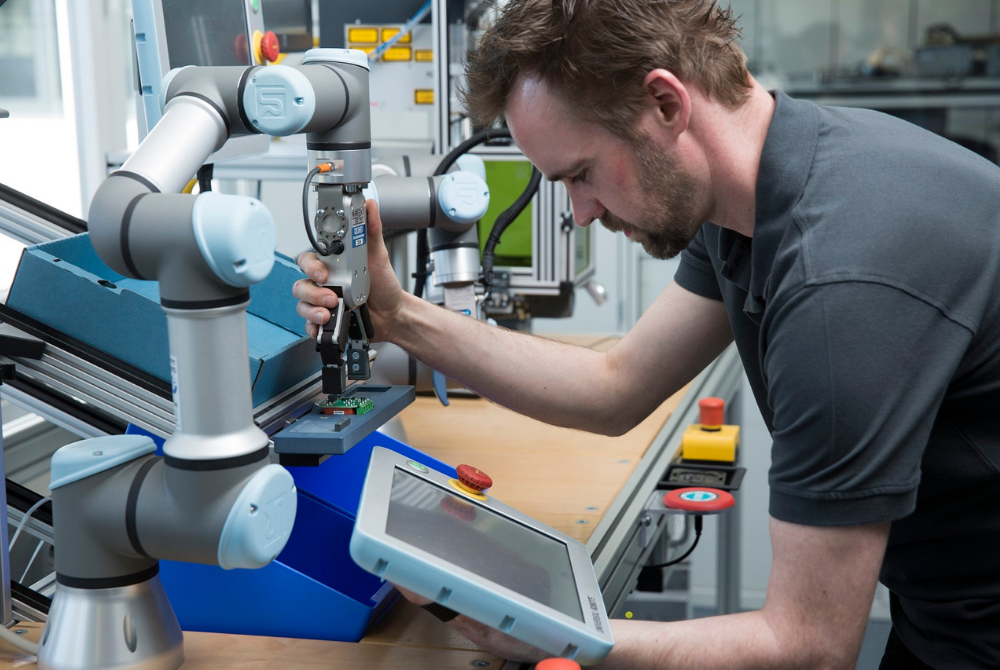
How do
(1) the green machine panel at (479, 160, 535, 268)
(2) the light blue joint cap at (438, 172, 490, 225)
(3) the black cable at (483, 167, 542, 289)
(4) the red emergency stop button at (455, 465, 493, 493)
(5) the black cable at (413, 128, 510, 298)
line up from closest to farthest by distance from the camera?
(4) the red emergency stop button at (455, 465, 493, 493) → (2) the light blue joint cap at (438, 172, 490, 225) → (5) the black cable at (413, 128, 510, 298) → (3) the black cable at (483, 167, 542, 289) → (1) the green machine panel at (479, 160, 535, 268)

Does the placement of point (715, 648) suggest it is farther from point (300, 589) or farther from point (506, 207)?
point (506, 207)

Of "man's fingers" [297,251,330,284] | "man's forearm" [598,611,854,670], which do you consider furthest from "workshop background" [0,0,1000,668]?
"man's forearm" [598,611,854,670]

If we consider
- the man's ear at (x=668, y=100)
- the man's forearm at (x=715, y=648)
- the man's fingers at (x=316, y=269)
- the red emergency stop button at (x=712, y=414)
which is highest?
the man's ear at (x=668, y=100)

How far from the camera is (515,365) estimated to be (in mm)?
1219

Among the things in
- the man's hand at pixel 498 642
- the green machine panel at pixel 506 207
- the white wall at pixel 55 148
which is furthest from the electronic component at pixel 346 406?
the white wall at pixel 55 148

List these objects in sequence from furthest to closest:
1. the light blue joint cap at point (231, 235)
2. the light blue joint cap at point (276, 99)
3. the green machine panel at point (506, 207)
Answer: the green machine panel at point (506, 207) < the light blue joint cap at point (276, 99) < the light blue joint cap at point (231, 235)

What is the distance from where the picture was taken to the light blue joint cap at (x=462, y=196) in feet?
4.24

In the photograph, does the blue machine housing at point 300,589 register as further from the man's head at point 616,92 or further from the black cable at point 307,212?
the man's head at point 616,92

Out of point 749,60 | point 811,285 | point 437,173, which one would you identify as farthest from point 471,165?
point 749,60

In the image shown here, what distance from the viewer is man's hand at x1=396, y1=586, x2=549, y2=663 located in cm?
83

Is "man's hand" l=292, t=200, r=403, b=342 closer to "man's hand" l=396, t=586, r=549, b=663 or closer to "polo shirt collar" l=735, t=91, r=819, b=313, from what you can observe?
"man's hand" l=396, t=586, r=549, b=663

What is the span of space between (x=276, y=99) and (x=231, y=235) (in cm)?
16

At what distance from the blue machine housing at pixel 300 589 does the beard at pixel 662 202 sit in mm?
416

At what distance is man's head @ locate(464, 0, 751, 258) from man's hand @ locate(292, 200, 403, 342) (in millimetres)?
184
